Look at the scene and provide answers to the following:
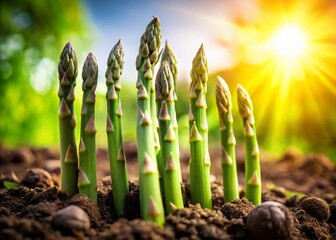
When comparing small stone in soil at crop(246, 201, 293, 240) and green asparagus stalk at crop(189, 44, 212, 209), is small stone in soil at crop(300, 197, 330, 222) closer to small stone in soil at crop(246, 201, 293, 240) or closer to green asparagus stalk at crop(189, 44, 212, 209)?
small stone in soil at crop(246, 201, 293, 240)

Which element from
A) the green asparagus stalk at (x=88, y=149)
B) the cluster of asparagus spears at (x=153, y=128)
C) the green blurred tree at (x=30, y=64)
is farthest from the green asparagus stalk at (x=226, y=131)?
the green blurred tree at (x=30, y=64)

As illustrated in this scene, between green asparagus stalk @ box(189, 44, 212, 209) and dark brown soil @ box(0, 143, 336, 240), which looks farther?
green asparagus stalk @ box(189, 44, 212, 209)

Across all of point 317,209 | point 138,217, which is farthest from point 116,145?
point 317,209

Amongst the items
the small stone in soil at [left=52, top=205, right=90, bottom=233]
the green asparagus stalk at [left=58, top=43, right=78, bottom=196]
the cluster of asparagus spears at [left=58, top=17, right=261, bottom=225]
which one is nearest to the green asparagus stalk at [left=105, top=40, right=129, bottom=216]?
the cluster of asparagus spears at [left=58, top=17, right=261, bottom=225]

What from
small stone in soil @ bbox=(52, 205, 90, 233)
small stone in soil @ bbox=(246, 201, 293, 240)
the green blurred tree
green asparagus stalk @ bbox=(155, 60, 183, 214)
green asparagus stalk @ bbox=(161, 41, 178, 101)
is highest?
the green blurred tree

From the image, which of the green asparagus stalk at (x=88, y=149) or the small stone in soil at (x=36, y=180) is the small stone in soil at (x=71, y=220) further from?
the small stone in soil at (x=36, y=180)
